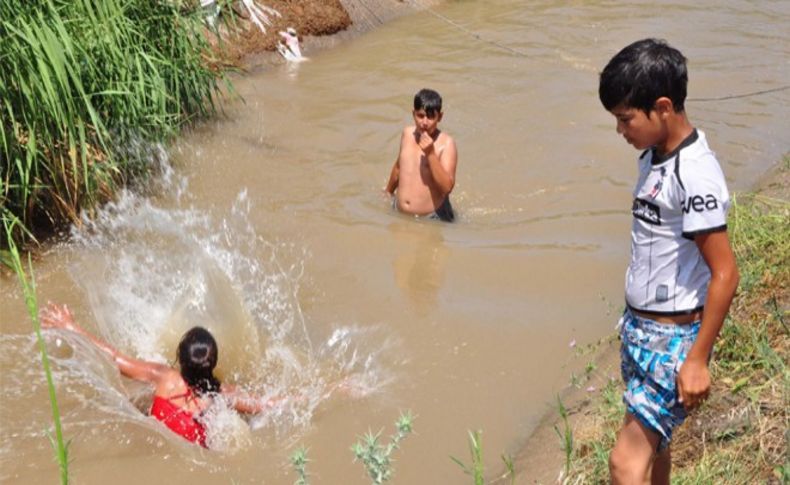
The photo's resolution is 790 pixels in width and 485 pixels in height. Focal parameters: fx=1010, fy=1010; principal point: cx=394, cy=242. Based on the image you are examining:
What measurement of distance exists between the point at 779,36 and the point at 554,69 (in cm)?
294

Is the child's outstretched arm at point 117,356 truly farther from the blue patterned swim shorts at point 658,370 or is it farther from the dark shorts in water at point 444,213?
the dark shorts in water at point 444,213

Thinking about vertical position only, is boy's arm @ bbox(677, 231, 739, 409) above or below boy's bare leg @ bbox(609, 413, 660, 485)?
above

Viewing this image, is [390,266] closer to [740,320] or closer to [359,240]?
[359,240]

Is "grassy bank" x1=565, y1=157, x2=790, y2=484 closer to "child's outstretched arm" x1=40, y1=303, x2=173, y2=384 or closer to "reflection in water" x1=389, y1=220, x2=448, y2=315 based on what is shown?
"reflection in water" x1=389, y1=220, x2=448, y2=315

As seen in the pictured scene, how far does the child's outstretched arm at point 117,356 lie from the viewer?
4.39 metres

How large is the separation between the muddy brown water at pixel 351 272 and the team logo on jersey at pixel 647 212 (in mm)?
1556

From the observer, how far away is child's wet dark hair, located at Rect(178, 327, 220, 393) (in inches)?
166

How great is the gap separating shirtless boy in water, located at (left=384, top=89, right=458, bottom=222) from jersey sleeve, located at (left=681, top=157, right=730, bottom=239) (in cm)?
352

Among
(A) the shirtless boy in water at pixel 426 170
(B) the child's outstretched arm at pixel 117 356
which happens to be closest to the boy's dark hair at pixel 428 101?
(A) the shirtless boy in water at pixel 426 170

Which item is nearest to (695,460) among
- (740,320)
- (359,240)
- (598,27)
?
(740,320)

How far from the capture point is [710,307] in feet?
8.39

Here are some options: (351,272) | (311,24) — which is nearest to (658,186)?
(351,272)

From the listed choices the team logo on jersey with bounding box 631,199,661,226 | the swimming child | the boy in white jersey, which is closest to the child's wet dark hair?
the swimming child

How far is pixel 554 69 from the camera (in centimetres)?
952
